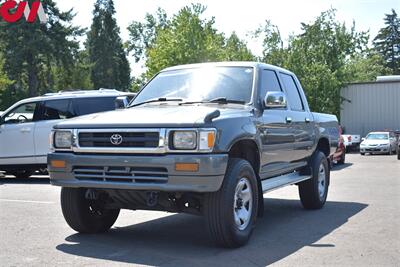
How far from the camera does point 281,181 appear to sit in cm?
756

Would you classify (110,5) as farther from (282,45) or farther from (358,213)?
(358,213)

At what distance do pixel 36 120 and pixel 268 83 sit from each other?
8009 mm

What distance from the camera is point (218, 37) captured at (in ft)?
173

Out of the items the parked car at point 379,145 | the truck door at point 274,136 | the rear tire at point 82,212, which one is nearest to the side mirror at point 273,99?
the truck door at point 274,136

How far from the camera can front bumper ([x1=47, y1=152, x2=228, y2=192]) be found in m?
5.45

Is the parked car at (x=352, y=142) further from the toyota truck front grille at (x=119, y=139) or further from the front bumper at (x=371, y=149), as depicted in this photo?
the toyota truck front grille at (x=119, y=139)

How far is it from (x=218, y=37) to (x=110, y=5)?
1164 inches

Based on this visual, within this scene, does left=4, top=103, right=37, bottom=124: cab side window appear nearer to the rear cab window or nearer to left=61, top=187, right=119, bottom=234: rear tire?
the rear cab window

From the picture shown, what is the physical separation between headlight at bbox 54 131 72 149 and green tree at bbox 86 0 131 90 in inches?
2600

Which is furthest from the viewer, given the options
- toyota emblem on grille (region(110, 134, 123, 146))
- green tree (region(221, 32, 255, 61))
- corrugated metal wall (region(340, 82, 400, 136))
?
green tree (region(221, 32, 255, 61))

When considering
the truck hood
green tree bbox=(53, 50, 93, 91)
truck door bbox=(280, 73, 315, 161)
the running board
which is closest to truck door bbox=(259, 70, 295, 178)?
the running board

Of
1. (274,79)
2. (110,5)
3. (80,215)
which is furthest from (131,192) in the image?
(110,5)

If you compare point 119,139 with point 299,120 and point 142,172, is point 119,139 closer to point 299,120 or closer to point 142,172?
point 142,172

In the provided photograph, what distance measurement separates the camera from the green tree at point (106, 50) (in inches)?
2867
